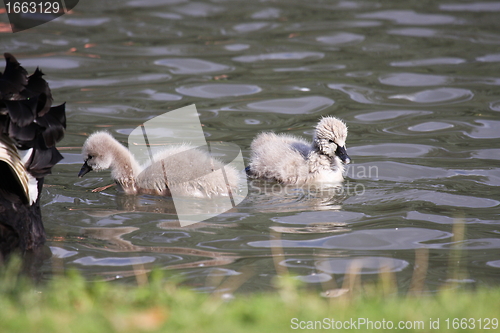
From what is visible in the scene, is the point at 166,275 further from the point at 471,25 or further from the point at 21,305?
the point at 471,25

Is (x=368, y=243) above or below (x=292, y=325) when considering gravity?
below

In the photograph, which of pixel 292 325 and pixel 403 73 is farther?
pixel 403 73

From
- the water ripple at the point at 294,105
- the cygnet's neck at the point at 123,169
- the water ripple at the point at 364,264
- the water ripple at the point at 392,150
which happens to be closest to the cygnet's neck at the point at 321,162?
the water ripple at the point at 392,150

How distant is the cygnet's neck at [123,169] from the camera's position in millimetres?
6207

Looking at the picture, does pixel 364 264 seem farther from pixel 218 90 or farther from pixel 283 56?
pixel 283 56

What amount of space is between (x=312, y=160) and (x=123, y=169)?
6.03 ft

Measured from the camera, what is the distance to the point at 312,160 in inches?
257

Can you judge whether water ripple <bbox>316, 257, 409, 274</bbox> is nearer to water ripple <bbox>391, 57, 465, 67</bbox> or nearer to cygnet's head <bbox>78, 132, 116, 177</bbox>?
cygnet's head <bbox>78, 132, 116, 177</bbox>

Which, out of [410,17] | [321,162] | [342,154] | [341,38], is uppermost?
[410,17]

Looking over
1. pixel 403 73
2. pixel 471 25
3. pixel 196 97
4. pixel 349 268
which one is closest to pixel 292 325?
pixel 349 268

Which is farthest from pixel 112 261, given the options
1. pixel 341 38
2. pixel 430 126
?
pixel 341 38

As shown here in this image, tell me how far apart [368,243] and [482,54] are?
645 centimetres

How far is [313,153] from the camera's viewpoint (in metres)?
6.58

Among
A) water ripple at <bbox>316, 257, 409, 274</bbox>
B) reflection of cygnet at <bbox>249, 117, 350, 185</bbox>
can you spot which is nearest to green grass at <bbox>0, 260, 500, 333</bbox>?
water ripple at <bbox>316, 257, 409, 274</bbox>
